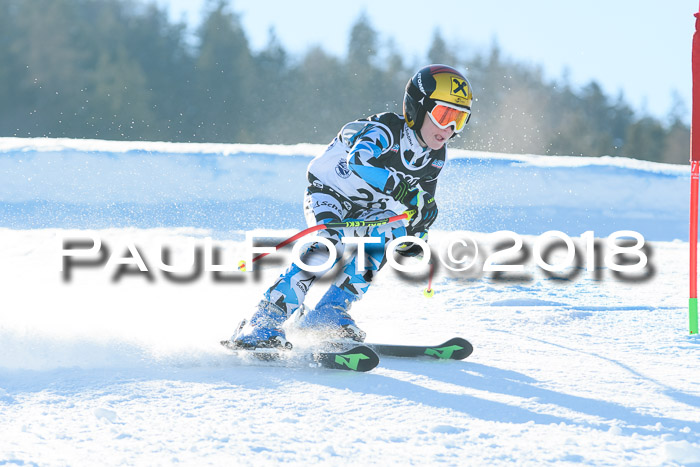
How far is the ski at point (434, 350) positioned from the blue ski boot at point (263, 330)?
0.37 metres

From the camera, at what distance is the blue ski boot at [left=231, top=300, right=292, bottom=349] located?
3021mm

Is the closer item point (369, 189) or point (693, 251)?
point (369, 189)

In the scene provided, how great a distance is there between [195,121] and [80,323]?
1306 inches

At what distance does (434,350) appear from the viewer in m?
3.21

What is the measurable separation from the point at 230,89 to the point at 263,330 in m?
34.3

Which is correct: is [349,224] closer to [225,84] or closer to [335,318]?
[335,318]

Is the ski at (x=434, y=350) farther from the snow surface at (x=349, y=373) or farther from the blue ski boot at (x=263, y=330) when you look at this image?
the blue ski boot at (x=263, y=330)

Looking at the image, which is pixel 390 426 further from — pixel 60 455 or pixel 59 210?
pixel 59 210

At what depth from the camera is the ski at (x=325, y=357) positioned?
286cm

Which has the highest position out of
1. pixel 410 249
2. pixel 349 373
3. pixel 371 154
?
pixel 371 154

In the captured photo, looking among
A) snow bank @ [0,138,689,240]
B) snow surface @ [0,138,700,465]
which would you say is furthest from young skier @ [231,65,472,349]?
snow bank @ [0,138,689,240]

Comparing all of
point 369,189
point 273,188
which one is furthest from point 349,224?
point 273,188

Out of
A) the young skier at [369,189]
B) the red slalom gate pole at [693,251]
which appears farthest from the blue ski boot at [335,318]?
the red slalom gate pole at [693,251]

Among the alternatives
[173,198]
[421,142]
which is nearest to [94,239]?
[173,198]
